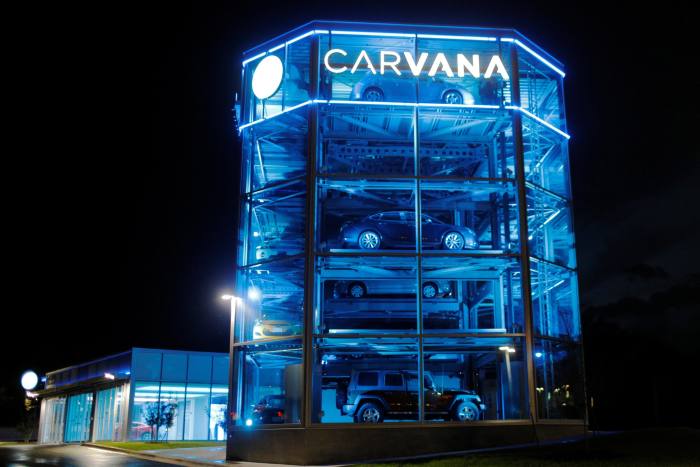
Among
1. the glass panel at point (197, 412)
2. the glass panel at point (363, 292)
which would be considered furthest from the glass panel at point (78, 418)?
the glass panel at point (363, 292)

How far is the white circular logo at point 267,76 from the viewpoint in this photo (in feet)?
90.9

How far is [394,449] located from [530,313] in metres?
6.22

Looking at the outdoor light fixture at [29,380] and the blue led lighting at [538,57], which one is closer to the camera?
the blue led lighting at [538,57]

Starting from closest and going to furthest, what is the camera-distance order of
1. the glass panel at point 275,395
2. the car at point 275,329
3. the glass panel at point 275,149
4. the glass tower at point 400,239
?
the glass tower at point 400,239, the glass panel at point 275,395, the car at point 275,329, the glass panel at point 275,149

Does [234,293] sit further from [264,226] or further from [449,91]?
[449,91]

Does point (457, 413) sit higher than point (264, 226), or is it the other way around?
point (264, 226)

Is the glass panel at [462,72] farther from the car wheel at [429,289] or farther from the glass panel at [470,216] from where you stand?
the car wheel at [429,289]

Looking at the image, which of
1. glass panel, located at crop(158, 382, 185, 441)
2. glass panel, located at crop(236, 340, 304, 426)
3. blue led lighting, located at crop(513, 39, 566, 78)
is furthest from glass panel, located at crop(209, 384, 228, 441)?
blue led lighting, located at crop(513, 39, 566, 78)

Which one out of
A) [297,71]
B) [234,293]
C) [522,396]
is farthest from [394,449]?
[297,71]

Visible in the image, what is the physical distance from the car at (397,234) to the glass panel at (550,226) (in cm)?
353

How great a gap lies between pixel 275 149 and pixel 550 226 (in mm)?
11454

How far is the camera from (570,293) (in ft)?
93.8

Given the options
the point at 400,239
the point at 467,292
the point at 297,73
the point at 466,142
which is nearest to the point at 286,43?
the point at 297,73

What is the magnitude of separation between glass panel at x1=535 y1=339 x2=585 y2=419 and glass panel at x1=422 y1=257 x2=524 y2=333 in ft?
5.28
